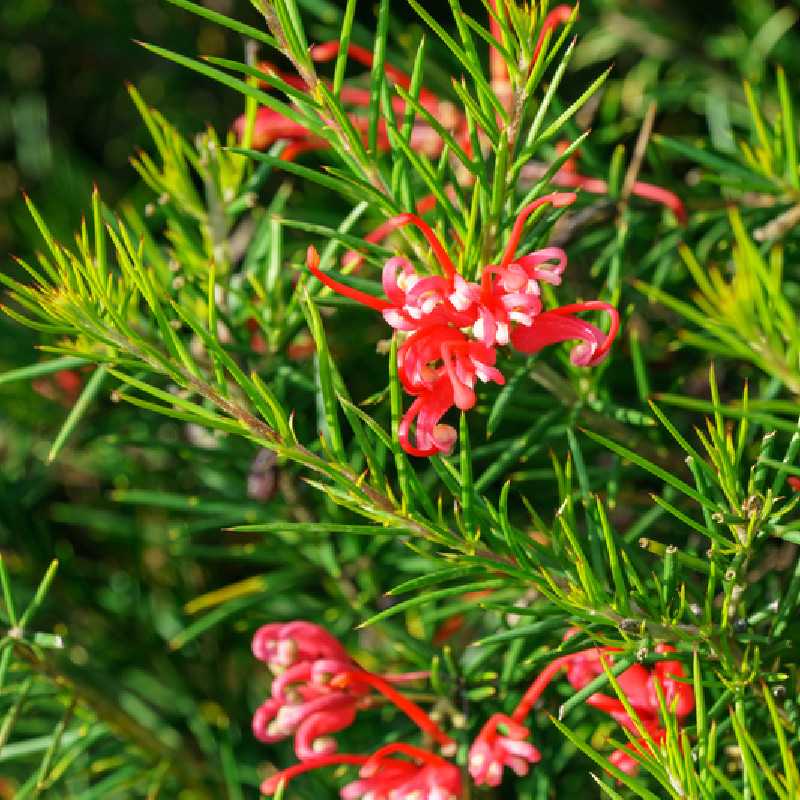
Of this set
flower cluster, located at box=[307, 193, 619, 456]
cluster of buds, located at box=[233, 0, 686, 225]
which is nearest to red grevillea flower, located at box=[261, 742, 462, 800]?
flower cluster, located at box=[307, 193, 619, 456]

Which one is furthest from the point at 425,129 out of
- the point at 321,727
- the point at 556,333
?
the point at 321,727

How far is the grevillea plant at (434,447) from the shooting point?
50 cm

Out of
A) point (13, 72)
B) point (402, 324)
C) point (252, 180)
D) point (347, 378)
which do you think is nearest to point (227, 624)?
point (347, 378)

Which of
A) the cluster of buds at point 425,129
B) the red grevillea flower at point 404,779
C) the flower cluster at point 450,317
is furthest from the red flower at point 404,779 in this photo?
the cluster of buds at point 425,129

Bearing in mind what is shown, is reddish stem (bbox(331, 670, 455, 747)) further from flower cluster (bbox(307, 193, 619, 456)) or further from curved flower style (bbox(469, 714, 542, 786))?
flower cluster (bbox(307, 193, 619, 456))

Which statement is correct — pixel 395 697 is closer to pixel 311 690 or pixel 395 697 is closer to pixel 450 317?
pixel 311 690

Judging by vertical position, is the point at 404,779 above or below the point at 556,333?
below

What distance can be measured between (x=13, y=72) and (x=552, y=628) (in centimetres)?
90

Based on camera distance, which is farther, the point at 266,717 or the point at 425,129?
the point at 425,129

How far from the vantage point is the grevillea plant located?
0.50 metres

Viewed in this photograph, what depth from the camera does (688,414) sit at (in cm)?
71

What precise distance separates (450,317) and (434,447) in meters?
0.06

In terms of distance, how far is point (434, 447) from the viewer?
502 millimetres

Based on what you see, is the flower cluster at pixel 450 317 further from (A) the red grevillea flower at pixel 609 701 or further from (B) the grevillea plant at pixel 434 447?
(A) the red grevillea flower at pixel 609 701
